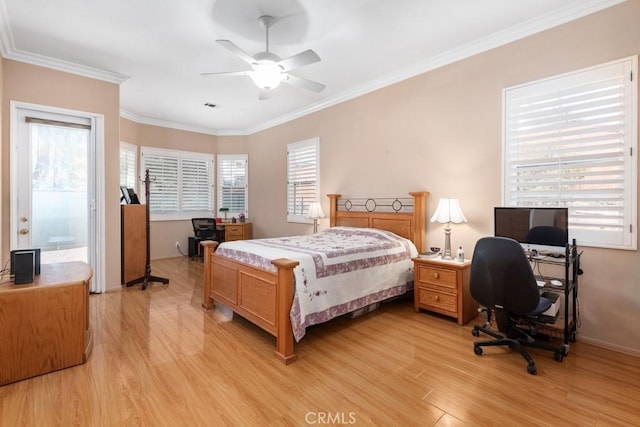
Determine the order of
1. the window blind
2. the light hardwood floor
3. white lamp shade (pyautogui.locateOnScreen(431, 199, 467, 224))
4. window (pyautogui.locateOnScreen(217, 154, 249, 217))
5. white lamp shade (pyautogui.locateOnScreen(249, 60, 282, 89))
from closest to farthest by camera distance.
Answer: the light hardwood floor, white lamp shade (pyautogui.locateOnScreen(249, 60, 282, 89)), white lamp shade (pyautogui.locateOnScreen(431, 199, 467, 224)), the window blind, window (pyautogui.locateOnScreen(217, 154, 249, 217))

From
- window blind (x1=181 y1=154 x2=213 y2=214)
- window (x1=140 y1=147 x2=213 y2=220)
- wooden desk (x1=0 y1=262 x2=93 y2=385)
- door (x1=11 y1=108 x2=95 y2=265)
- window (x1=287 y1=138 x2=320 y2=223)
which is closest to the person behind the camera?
wooden desk (x1=0 y1=262 x2=93 y2=385)

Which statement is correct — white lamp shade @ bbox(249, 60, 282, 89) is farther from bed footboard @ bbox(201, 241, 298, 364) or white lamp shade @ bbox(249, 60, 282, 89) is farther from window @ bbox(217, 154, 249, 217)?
window @ bbox(217, 154, 249, 217)

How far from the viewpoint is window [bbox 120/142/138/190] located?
5703 millimetres

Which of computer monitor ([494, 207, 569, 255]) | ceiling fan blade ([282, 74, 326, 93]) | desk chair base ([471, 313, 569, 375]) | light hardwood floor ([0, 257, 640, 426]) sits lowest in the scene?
light hardwood floor ([0, 257, 640, 426])

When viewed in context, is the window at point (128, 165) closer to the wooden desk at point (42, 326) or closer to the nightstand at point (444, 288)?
the wooden desk at point (42, 326)

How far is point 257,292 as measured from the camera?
9.18 ft

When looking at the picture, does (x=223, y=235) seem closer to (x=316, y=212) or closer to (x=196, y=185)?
(x=196, y=185)

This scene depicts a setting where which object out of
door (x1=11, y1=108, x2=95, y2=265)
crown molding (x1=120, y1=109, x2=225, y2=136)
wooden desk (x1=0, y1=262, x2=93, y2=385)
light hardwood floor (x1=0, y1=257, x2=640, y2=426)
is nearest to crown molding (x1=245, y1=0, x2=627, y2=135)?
light hardwood floor (x1=0, y1=257, x2=640, y2=426)

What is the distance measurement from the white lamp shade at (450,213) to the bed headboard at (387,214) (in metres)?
0.47

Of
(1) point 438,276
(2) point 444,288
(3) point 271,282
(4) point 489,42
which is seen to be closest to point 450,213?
(1) point 438,276

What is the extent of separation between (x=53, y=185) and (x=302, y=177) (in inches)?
141

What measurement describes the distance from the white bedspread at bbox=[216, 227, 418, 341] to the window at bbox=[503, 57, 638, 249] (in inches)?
53.2

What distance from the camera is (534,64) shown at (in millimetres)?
3002

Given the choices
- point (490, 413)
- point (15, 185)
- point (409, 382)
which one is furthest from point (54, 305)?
point (490, 413)
